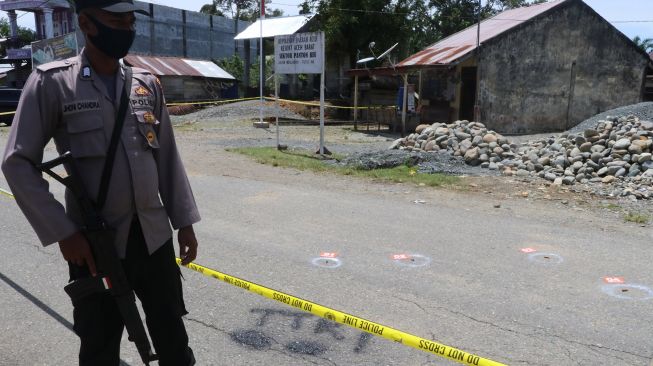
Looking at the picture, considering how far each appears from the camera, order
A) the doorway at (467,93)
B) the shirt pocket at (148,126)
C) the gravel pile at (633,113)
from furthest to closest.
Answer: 1. the doorway at (467,93)
2. the gravel pile at (633,113)
3. the shirt pocket at (148,126)

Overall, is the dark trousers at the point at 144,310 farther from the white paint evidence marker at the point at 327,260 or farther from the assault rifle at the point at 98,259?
the white paint evidence marker at the point at 327,260

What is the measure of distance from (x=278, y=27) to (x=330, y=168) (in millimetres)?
23090

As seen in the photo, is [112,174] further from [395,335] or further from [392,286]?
[392,286]

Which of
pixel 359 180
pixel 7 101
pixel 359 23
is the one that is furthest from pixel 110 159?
pixel 359 23

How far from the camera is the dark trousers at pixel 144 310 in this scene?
7.20 ft

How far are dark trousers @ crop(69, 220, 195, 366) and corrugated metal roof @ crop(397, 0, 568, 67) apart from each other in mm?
17985

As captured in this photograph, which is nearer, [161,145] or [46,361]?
[161,145]

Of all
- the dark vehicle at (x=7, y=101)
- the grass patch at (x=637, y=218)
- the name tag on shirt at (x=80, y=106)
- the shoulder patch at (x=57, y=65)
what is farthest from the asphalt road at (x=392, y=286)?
the dark vehicle at (x=7, y=101)

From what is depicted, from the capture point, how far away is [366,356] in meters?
3.21

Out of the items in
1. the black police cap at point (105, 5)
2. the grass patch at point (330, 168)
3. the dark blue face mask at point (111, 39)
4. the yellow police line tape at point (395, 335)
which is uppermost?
the black police cap at point (105, 5)

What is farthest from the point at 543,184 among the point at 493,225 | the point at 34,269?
the point at 34,269

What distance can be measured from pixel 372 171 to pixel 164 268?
8721 mm

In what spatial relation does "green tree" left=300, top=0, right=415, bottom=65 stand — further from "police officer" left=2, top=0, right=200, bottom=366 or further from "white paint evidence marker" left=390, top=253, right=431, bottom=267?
"police officer" left=2, top=0, right=200, bottom=366

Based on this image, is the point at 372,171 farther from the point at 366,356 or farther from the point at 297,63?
the point at 366,356
